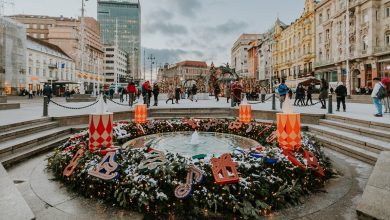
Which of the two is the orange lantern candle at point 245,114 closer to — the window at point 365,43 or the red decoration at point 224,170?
the red decoration at point 224,170

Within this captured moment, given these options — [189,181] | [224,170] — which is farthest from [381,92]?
[189,181]

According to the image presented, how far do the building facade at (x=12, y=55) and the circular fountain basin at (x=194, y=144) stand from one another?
40.6m

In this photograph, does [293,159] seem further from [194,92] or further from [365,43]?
[365,43]

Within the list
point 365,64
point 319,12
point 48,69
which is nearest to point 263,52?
point 319,12

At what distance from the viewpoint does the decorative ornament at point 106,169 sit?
4301 millimetres

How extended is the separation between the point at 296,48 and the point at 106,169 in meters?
58.4

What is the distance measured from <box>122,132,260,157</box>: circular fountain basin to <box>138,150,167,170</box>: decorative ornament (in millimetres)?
1641

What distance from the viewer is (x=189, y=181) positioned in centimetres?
406

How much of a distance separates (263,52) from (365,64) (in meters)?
40.8

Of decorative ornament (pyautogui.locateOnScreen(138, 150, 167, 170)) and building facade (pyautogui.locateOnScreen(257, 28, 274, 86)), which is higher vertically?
building facade (pyautogui.locateOnScreen(257, 28, 274, 86))

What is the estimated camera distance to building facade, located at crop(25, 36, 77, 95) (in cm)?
5419

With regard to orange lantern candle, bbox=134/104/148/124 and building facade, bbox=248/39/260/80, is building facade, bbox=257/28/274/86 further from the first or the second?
orange lantern candle, bbox=134/104/148/124

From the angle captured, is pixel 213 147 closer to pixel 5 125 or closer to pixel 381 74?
pixel 5 125

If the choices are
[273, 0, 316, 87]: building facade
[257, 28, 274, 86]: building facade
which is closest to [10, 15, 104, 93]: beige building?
[257, 28, 274, 86]: building facade
